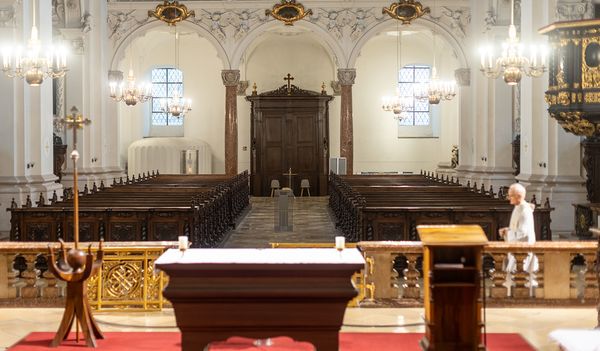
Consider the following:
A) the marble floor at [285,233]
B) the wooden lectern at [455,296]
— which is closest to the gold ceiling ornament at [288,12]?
the marble floor at [285,233]

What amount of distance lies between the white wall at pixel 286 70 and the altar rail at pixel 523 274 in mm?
21468

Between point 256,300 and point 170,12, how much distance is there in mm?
20456

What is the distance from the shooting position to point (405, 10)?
24359 mm

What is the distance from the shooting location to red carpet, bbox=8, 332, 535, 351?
6.47 meters

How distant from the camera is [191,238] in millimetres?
12680

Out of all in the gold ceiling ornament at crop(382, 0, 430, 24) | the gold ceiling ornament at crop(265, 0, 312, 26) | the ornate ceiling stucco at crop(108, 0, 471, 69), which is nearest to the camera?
the gold ceiling ornament at crop(382, 0, 430, 24)

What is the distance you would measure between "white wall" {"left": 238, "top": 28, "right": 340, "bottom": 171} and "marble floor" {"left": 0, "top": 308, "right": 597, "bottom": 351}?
21.9 metres

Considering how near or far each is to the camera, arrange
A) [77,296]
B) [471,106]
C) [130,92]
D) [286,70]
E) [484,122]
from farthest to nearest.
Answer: [286,70], [471,106], [484,122], [130,92], [77,296]

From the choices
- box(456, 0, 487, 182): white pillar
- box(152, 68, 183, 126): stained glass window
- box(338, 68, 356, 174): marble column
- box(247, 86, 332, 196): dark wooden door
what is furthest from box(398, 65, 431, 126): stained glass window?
box(152, 68, 183, 126): stained glass window

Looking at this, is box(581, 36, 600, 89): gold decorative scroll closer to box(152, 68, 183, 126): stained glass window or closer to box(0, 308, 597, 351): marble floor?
box(0, 308, 597, 351): marble floor

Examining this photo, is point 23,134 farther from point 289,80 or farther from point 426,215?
point 289,80

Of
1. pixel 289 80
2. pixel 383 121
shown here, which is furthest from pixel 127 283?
pixel 383 121

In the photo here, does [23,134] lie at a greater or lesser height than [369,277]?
greater

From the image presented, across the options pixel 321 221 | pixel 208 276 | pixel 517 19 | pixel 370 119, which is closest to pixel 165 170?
pixel 370 119
